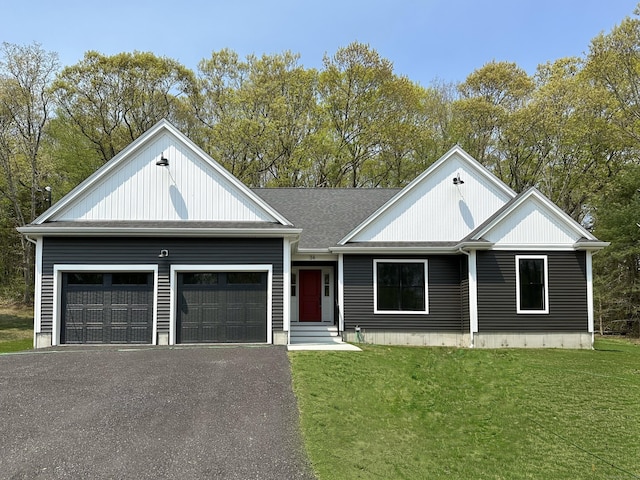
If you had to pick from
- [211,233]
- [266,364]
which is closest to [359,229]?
[211,233]

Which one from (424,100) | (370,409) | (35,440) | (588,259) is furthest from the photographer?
(424,100)

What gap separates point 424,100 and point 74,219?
83.8 ft

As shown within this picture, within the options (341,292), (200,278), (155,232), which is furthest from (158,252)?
(341,292)

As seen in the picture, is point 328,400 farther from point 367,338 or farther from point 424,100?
point 424,100

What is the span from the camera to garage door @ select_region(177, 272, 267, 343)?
13617 millimetres

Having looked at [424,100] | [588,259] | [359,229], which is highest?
[424,100]

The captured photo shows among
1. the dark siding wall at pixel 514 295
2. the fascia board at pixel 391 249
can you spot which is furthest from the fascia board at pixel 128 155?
the dark siding wall at pixel 514 295

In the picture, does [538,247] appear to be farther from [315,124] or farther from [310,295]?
[315,124]

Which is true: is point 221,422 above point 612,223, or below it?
below

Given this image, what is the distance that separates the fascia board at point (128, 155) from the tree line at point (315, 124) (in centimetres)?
1481

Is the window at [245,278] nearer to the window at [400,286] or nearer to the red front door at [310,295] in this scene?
the red front door at [310,295]

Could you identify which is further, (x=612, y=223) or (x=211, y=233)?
(x=612, y=223)

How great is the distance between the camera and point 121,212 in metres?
14.0

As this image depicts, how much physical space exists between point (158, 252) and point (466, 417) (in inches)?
371
